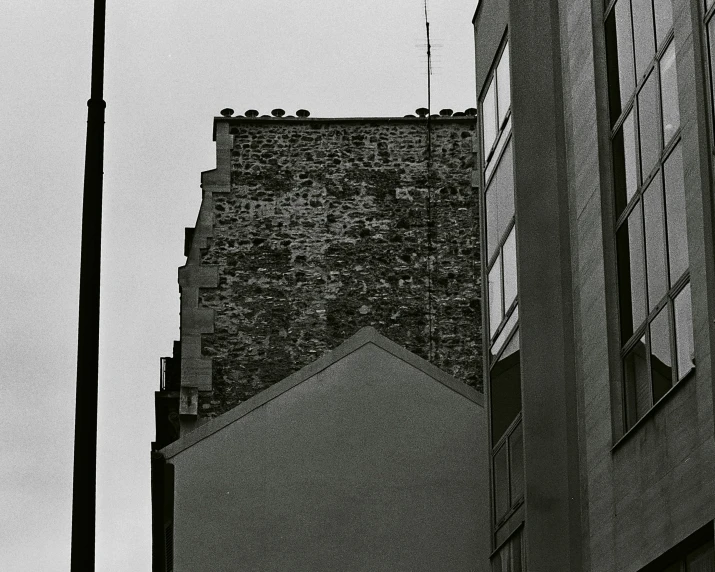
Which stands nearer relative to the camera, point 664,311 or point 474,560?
point 664,311

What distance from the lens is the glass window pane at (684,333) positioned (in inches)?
516

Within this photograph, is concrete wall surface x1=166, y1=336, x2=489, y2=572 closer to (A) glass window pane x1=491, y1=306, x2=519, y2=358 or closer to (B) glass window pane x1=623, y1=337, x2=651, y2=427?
(A) glass window pane x1=491, y1=306, x2=519, y2=358

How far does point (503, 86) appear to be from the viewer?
20109mm

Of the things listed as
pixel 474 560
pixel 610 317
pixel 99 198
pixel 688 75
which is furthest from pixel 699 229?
pixel 474 560

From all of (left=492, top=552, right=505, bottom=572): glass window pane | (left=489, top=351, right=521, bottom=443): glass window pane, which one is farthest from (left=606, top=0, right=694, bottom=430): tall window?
(left=492, top=552, right=505, bottom=572): glass window pane

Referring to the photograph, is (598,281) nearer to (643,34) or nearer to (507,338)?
(643,34)

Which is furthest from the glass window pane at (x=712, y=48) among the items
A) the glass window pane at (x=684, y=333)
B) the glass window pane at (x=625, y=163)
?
the glass window pane at (x=625, y=163)

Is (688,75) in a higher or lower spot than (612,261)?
higher

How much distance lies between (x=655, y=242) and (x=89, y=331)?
7.55 metres

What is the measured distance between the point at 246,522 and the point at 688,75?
11600 mm

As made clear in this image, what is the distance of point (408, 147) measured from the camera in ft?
105

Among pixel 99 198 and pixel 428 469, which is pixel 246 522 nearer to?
pixel 428 469

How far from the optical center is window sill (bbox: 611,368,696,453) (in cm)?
1309

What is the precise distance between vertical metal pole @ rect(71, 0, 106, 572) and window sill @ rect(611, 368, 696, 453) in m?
5.99
